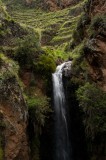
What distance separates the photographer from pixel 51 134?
3350 centimetres

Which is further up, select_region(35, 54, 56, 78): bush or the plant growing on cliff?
select_region(35, 54, 56, 78): bush

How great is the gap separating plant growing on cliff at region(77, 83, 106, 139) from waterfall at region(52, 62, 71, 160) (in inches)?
160

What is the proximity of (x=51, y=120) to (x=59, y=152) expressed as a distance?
305 cm

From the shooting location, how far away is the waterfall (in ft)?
108

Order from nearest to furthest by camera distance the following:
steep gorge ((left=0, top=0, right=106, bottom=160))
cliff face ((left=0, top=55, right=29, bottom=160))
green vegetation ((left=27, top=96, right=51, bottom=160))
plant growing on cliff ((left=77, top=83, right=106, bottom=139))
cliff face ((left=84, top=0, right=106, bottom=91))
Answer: cliff face ((left=0, top=55, right=29, bottom=160)) < steep gorge ((left=0, top=0, right=106, bottom=160)) < plant growing on cliff ((left=77, top=83, right=106, bottom=139)) < green vegetation ((left=27, top=96, right=51, bottom=160)) < cliff face ((left=84, top=0, right=106, bottom=91))

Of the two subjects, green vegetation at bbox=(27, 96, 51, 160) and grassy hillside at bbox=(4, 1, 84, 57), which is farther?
grassy hillside at bbox=(4, 1, 84, 57)

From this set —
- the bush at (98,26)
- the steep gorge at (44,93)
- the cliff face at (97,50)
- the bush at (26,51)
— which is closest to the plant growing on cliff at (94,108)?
the steep gorge at (44,93)

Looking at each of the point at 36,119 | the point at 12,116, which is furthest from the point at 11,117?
the point at 36,119

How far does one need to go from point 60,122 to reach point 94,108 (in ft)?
19.0

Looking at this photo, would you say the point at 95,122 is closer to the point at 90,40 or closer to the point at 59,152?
the point at 59,152

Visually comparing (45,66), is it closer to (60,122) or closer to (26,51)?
(26,51)

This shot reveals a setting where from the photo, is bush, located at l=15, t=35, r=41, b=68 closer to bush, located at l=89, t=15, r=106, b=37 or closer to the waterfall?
the waterfall

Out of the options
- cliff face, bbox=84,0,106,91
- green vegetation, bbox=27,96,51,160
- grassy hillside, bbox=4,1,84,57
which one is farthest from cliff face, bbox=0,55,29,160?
grassy hillside, bbox=4,1,84,57

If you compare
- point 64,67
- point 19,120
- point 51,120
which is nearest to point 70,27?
point 64,67
